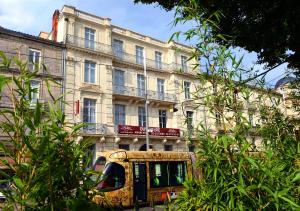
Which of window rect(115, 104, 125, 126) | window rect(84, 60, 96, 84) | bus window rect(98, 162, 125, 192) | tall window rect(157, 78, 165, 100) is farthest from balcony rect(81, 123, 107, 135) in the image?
bus window rect(98, 162, 125, 192)

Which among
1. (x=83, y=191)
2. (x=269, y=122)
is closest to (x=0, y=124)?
(x=83, y=191)

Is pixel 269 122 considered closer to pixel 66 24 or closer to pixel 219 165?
pixel 219 165

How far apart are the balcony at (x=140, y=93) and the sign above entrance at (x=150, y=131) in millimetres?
3125

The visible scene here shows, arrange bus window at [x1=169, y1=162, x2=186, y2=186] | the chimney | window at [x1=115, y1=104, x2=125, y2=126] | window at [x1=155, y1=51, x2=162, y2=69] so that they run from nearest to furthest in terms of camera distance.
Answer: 1. bus window at [x1=169, y1=162, x2=186, y2=186]
2. the chimney
3. window at [x1=115, y1=104, x2=125, y2=126]
4. window at [x1=155, y1=51, x2=162, y2=69]

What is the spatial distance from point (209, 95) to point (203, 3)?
183 inches

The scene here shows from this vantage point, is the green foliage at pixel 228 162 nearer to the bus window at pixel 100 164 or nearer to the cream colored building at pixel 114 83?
the bus window at pixel 100 164

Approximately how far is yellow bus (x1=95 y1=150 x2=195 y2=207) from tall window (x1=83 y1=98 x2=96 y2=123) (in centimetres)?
1222

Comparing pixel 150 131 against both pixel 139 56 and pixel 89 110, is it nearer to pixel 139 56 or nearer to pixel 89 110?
pixel 89 110

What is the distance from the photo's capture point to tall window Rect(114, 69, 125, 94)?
28.1 metres

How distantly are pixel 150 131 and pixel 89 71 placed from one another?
25.6 feet

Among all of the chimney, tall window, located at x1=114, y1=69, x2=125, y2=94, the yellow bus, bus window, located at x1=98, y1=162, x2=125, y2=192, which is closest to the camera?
the yellow bus

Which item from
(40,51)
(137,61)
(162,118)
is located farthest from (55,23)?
(162,118)

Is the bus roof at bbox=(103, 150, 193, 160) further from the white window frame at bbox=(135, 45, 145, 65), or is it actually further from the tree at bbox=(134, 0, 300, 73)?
the white window frame at bbox=(135, 45, 145, 65)

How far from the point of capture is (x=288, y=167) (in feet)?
12.1
